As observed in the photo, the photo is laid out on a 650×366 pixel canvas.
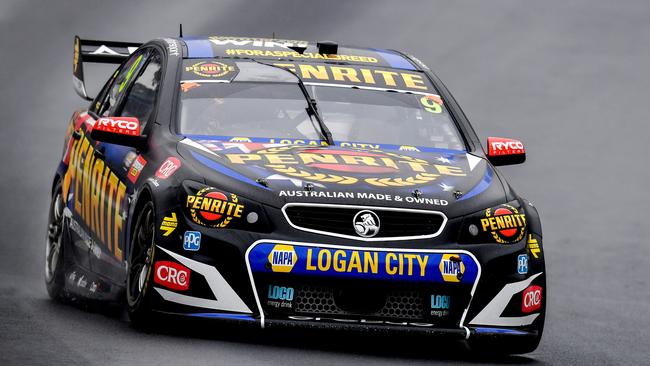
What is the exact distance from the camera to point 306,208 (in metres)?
7.92

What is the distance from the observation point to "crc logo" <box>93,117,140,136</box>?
875cm

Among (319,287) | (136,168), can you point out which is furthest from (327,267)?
(136,168)

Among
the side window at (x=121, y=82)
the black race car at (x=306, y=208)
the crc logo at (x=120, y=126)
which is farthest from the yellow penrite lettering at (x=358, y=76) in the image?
the crc logo at (x=120, y=126)

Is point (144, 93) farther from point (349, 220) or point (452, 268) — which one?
point (452, 268)

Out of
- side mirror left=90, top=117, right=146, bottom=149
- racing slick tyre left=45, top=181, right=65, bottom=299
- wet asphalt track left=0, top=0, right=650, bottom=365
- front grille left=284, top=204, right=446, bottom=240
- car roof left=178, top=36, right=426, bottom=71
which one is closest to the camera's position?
front grille left=284, top=204, right=446, bottom=240

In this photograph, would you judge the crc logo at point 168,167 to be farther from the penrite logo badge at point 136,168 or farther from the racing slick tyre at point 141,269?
the penrite logo badge at point 136,168

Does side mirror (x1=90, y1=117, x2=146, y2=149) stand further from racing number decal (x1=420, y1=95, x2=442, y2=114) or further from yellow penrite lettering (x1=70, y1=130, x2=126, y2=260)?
racing number decal (x1=420, y1=95, x2=442, y2=114)

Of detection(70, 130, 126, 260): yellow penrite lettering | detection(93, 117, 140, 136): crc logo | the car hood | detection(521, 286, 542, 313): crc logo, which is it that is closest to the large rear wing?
detection(70, 130, 126, 260): yellow penrite lettering

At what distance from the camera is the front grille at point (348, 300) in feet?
25.9

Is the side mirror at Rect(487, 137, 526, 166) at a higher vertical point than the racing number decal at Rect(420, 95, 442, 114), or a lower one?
lower

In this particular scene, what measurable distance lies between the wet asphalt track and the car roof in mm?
1673

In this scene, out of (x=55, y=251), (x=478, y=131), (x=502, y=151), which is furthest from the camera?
(x=478, y=131)

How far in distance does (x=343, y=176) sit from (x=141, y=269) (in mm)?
1059

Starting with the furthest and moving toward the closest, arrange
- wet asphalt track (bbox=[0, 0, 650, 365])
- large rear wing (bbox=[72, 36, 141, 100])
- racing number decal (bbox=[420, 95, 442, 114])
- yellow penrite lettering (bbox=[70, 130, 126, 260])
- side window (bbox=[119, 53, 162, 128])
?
large rear wing (bbox=[72, 36, 141, 100])
racing number decal (bbox=[420, 95, 442, 114])
side window (bbox=[119, 53, 162, 128])
yellow penrite lettering (bbox=[70, 130, 126, 260])
wet asphalt track (bbox=[0, 0, 650, 365])
